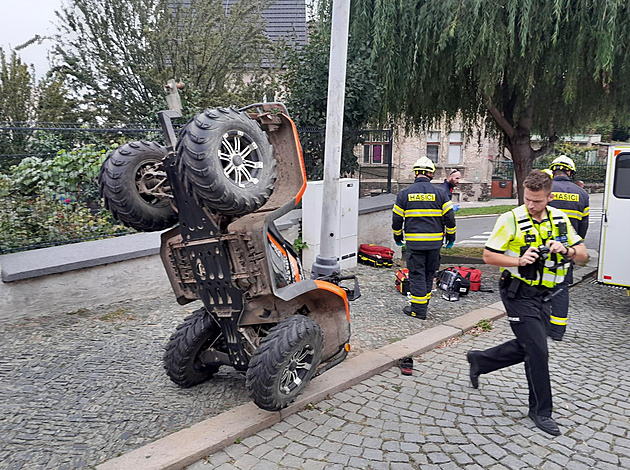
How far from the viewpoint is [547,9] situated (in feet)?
26.7

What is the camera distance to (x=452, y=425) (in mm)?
3723

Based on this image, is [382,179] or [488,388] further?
[382,179]

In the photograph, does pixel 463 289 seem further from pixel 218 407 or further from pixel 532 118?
pixel 532 118

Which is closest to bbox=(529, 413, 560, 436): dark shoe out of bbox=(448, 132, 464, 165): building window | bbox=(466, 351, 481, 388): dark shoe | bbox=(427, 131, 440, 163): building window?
bbox=(466, 351, 481, 388): dark shoe

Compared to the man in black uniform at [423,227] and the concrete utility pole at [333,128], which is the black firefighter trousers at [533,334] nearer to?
the man in black uniform at [423,227]

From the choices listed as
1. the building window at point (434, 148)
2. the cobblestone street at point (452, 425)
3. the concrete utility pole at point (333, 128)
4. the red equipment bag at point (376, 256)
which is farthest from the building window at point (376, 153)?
the building window at point (434, 148)

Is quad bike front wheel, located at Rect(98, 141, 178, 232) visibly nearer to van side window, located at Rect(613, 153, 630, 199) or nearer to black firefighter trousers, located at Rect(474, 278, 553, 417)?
black firefighter trousers, located at Rect(474, 278, 553, 417)

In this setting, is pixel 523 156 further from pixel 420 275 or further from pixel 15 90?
pixel 15 90

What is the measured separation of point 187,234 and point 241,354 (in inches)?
39.7

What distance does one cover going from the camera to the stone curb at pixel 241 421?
3127 mm

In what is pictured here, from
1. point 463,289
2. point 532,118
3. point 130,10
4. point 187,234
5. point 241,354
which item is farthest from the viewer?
point 130,10

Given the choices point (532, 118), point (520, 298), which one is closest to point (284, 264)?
point (520, 298)

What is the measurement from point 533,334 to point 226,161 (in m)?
2.57

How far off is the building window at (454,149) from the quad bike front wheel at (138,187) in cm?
2765
